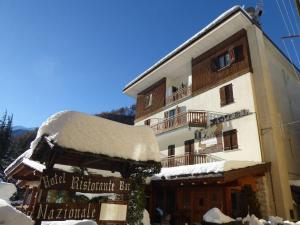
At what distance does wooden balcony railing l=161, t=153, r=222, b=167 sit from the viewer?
599 inches

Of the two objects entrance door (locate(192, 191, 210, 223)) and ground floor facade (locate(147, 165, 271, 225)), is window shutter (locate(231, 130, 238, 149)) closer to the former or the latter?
ground floor facade (locate(147, 165, 271, 225))

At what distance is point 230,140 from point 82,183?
11.3 m

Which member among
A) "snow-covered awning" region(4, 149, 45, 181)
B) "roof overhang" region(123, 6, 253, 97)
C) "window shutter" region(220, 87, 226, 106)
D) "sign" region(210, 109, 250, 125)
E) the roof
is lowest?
"snow-covered awning" region(4, 149, 45, 181)

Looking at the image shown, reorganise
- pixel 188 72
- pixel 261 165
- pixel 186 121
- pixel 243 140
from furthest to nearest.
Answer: pixel 188 72
pixel 186 121
pixel 243 140
pixel 261 165

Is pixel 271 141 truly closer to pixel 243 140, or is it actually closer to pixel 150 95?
pixel 243 140

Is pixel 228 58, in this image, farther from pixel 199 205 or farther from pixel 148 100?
pixel 199 205

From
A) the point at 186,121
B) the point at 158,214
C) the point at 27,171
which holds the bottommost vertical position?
the point at 158,214

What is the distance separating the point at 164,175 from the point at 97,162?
→ 7.56 meters

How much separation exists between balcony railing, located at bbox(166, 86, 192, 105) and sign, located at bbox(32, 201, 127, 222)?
1462 centimetres

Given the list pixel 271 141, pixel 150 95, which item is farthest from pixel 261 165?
pixel 150 95

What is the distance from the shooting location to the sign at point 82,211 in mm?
4777

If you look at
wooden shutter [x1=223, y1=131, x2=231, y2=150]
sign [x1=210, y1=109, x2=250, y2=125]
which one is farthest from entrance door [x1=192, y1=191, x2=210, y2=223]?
sign [x1=210, y1=109, x2=250, y2=125]

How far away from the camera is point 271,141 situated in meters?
13.1

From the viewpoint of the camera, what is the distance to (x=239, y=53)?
1631cm
